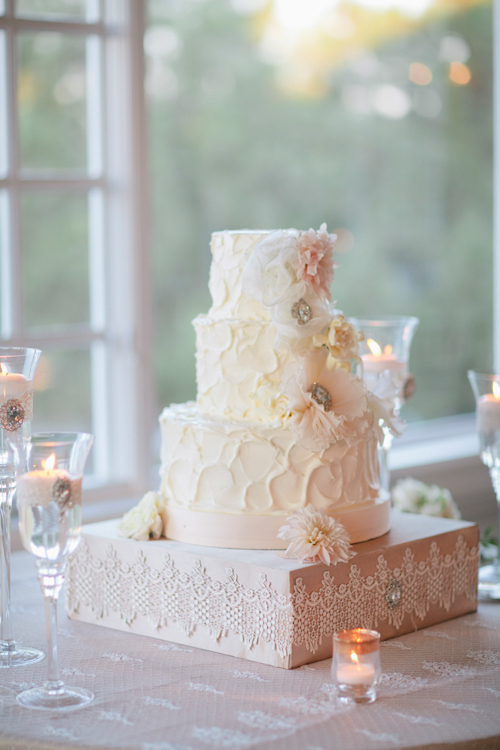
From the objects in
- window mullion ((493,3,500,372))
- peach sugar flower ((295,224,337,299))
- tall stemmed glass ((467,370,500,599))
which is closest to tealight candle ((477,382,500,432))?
tall stemmed glass ((467,370,500,599))

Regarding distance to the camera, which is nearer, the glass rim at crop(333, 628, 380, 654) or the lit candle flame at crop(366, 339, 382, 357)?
the glass rim at crop(333, 628, 380, 654)

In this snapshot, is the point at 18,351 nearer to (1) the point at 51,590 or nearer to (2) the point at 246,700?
(1) the point at 51,590

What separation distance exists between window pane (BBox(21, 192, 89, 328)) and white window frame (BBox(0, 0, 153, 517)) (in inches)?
2.0

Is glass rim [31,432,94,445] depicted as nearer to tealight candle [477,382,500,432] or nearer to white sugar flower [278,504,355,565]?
white sugar flower [278,504,355,565]

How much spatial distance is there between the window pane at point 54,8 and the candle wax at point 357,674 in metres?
1.99

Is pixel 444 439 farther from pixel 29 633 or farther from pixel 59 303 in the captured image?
pixel 29 633

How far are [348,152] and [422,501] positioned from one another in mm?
2599

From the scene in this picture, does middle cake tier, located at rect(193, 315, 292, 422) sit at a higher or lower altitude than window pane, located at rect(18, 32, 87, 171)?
lower

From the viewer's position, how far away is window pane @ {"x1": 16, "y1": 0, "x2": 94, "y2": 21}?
2.57 metres

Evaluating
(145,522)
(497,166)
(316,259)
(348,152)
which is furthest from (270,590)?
(348,152)

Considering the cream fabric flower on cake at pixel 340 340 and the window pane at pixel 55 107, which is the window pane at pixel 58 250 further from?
the cream fabric flower on cake at pixel 340 340

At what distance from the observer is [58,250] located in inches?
116
